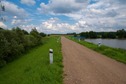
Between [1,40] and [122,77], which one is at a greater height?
A: [1,40]

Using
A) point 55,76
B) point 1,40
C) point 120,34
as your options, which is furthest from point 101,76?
point 120,34

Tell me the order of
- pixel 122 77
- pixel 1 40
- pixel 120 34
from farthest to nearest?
1. pixel 120 34
2. pixel 1 40
3. pixel 122 77

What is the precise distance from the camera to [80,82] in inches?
278

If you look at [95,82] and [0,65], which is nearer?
[95,82]

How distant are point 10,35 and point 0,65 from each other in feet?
21.9

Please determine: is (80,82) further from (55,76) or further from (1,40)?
(1,40)

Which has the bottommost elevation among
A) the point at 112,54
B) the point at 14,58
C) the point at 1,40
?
the point at 14,58

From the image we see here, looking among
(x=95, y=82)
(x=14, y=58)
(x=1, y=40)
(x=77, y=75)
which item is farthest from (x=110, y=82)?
(x=14, y=58)

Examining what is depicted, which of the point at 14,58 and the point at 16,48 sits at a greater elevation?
the point at 16,48

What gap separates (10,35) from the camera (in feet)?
71.5

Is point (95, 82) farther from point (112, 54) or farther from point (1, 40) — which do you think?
point (1, 40)

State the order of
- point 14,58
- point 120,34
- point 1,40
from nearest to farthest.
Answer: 1. point 1,40
2. point 14,58
3. point 120,34

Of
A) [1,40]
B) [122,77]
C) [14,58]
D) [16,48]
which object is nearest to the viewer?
[122,77]

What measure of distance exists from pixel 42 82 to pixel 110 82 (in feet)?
9.40
